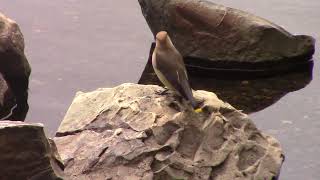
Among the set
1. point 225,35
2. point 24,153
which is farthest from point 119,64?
point 24,153

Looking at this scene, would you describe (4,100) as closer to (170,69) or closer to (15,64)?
(15,64)

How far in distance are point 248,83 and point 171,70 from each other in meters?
2.35

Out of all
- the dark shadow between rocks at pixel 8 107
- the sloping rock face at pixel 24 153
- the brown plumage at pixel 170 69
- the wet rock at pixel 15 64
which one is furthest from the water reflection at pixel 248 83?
the sloping rock face at pixel 24 153

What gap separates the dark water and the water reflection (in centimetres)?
1

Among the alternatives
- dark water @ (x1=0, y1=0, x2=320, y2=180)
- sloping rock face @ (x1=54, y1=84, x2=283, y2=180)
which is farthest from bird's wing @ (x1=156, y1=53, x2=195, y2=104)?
dark water @ (x1=0, y1=0, x2=320, y2=180)

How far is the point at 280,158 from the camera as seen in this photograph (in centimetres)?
580

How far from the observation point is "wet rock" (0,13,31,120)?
746 cm

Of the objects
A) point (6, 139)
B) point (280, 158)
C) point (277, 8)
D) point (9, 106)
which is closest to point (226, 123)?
point (280, 158)

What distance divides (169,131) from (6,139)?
1565 mm

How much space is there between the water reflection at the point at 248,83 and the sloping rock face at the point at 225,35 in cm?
16

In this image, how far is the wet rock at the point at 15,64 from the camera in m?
7.46

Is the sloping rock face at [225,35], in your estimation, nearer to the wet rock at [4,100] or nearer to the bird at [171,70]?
the wet rock at [4,100]

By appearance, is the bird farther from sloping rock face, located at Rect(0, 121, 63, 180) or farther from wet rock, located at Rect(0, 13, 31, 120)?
wet rock, located at Rect(0, 13, 31, 120)

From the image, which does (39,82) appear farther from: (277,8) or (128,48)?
(277,8)
